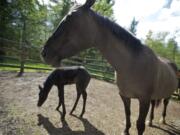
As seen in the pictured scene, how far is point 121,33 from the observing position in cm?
298

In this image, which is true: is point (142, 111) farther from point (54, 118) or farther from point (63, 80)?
point (63, 80)

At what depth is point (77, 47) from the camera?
2541 mm

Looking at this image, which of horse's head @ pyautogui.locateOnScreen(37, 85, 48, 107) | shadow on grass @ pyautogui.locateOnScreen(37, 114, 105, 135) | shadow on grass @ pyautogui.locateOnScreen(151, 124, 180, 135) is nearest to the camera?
shadow on grass @ pyautogui.locateOnScreen(37, 114, 105, 135)

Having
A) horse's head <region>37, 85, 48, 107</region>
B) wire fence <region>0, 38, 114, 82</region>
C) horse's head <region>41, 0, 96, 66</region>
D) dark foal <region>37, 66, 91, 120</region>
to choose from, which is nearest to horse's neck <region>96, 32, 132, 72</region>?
horse's head <region>41, 0, 96, 66</region>

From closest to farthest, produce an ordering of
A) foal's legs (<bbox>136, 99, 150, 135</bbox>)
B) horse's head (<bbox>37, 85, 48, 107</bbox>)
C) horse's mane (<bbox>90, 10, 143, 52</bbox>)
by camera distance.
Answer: horse's mane (<bbox>90, 10, 143, 52</bbox>)
foal's legs (<bbox>136, 99, 150, 135</bbox>)
horse's head (<bbox>37, 85, 48, 107</bbox>)

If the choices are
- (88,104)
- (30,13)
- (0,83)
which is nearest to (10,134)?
(88,104)

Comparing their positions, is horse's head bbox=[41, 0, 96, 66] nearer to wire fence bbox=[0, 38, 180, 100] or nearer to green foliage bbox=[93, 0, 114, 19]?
wire fence bbox=[0, 38, 180, 100]

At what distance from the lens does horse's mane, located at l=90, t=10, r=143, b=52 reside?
A: 109 inches

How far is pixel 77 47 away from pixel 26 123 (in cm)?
244

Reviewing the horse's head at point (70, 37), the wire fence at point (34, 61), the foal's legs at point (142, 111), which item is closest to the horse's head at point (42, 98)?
the foal's legs at point (142, 111)

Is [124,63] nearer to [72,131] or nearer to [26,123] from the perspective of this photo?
[72,131]

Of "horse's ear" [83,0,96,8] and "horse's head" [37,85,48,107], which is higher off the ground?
"horse's ear" [83,0,96,8]

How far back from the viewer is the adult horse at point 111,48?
8.14 ft

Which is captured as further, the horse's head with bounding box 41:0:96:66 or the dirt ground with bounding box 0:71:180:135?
the dirt ground with bounding box 0:71:180:135
